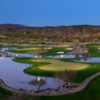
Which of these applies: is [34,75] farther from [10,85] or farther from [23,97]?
[23,97]

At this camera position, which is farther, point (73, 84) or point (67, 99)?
point (73, 84)

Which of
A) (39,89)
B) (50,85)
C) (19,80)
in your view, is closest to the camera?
(39,89)

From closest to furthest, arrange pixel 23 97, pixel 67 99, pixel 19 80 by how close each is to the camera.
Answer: pixel 23 97 < pixel 67 99 < pixel 19 80

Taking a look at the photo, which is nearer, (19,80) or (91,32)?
(19,80)

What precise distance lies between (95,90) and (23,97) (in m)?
11.0

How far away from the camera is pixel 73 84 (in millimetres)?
27844

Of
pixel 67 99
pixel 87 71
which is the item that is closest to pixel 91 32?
pixel 87 71

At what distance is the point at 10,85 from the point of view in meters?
28.5

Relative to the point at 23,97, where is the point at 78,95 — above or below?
below

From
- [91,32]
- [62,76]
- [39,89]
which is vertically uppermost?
[91,32]

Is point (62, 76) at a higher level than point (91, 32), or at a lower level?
lower

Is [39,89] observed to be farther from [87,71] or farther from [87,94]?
[87,71]

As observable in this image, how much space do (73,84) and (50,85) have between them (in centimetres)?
354

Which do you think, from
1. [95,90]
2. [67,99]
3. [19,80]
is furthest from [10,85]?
[95,90]
